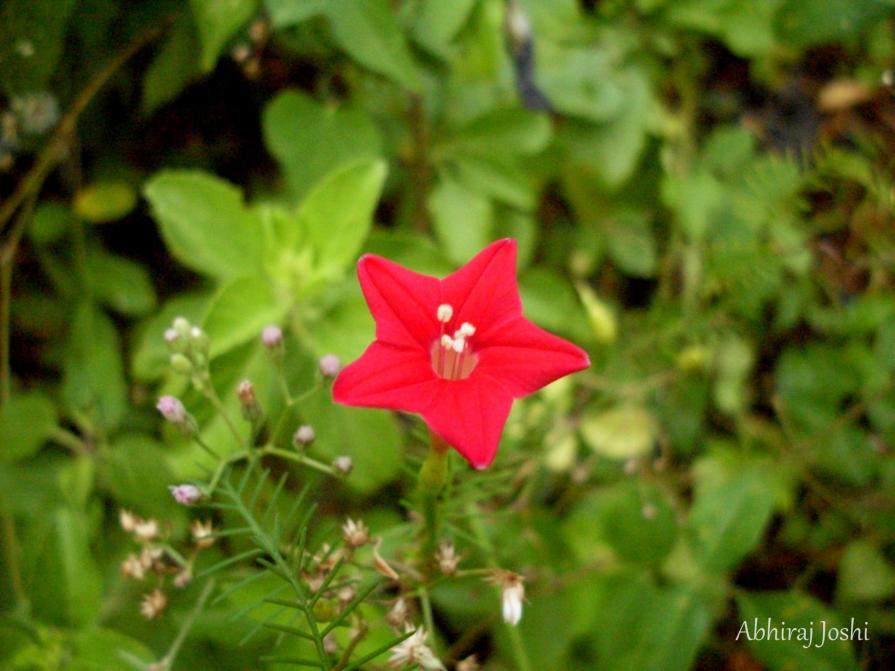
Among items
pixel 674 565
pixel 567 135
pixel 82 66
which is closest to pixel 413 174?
pixel 567 135

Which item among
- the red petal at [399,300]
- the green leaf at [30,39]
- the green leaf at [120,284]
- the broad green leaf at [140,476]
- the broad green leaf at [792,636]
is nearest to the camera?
the red petal at [399,300]

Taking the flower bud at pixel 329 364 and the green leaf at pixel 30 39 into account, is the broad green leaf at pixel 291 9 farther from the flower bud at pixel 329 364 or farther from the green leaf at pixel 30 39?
the flower bud at pixel 329 364

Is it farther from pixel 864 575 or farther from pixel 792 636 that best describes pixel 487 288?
pixel 864 575

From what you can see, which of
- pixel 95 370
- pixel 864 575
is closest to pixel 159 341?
pixel 95 370

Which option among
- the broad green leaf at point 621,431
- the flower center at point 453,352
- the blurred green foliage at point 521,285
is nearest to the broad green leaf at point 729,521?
the blurred green foliage at point 521,285

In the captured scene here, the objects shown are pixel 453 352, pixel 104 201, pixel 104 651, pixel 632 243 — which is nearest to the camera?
pixel 453 352
